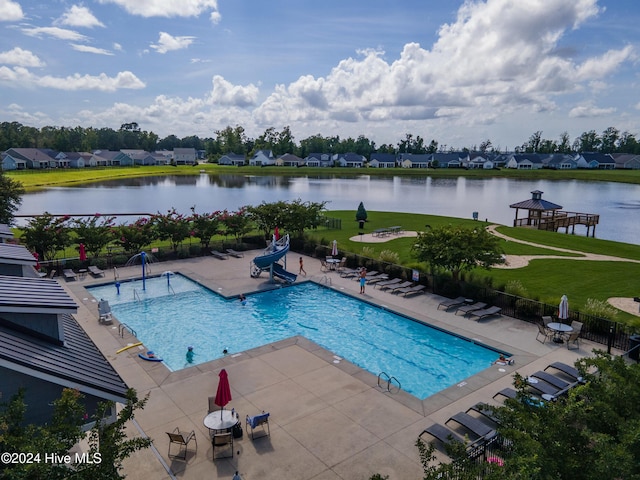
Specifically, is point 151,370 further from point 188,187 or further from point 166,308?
point 188,187

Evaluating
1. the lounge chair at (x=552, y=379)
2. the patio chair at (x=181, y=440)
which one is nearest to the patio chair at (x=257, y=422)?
the patio chair at (x=181, y=440)

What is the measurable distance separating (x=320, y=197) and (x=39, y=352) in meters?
71.2

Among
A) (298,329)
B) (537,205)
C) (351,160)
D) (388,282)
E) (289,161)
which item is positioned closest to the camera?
(298,329)

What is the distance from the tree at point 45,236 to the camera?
28.5m

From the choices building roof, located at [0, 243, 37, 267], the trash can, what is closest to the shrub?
the trash can

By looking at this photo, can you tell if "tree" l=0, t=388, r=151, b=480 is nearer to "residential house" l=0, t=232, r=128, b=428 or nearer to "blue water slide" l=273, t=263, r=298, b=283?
"residential house" l=0, t=232, r=128, b=428

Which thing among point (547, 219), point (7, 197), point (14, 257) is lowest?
point (547, 219)

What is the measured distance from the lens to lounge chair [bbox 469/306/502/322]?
845 inches

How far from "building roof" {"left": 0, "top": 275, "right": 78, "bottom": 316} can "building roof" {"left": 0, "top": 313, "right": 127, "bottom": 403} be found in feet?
1.73

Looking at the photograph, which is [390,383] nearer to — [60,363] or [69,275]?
[60,363]

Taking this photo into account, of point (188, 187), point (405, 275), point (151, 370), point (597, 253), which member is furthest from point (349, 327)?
point (188, 187)

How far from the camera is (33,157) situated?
129m

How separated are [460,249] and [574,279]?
826 cm

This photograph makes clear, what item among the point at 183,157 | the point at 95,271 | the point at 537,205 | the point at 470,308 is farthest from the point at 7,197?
the point at 183,157
